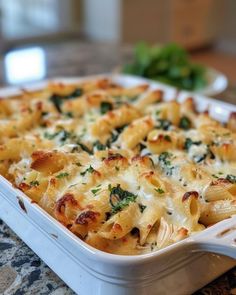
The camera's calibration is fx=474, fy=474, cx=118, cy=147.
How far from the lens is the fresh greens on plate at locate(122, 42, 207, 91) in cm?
156

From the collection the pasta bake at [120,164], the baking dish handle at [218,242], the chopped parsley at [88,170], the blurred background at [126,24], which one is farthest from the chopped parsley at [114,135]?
the blurred background at [126,24]

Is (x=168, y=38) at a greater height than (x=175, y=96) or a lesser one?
lesser

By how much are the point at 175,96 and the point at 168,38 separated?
10.5 feet

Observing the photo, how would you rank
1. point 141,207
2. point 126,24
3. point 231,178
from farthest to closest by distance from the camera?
point 126,24 < point 231,178 < point 141,207

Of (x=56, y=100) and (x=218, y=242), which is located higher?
(x=218, y=242)

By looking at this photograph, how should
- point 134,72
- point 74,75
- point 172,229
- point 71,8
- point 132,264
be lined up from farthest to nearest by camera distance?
point 71,8 → point 74,75 → point 134,72 → point 172,229 → point 132,264

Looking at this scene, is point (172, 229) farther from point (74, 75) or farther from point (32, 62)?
point (32, 62)

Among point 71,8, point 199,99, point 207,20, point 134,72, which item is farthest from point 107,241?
point 207,20

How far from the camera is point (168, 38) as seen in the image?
14.3 ft

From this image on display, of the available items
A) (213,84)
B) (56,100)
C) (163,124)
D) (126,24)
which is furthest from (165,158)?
(126,24)

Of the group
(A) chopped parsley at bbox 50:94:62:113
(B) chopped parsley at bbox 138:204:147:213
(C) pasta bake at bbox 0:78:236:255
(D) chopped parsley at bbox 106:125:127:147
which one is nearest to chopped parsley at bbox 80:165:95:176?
(C) pasta bake at bbox 0:78:236:255

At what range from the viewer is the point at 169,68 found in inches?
63.1

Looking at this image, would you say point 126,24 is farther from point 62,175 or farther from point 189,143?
point 62,175

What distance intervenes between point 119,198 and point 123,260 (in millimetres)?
173
